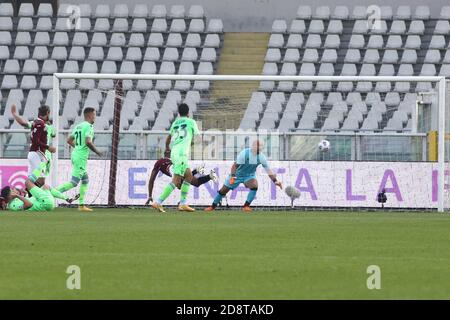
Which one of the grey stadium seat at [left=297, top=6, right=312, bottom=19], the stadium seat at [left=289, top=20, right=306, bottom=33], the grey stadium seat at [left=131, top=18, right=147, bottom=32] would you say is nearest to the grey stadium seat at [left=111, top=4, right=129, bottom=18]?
the grey stadium seat at [left=131, top=18, right=147, bottom=32]

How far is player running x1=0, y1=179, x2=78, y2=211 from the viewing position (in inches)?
806

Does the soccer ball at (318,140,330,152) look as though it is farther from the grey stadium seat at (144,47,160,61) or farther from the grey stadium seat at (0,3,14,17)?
the grey stadium seat at (0,3,14,17)

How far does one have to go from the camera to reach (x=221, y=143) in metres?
24.4

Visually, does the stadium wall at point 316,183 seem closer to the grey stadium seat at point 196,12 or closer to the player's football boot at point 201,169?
the player's football boot at point 201,169

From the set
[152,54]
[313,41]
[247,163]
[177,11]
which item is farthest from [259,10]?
[247,163]

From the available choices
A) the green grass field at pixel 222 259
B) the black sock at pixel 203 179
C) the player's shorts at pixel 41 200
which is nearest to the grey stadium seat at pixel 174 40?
the black sock at pixel 203 179

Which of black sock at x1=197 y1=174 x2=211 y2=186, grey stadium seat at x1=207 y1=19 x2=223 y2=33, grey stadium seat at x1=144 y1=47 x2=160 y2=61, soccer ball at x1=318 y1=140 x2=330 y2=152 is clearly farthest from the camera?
grey stadium seat at x1=207 y1=19 x2=223 y2=33

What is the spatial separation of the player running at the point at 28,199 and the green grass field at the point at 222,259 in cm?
411

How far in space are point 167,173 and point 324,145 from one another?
10.7 ft

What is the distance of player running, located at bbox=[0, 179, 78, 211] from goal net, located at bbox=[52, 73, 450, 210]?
2.22m

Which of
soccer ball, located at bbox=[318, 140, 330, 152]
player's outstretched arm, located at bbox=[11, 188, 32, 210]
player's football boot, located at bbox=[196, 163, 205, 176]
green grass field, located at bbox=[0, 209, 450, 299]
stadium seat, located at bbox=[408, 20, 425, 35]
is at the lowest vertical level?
green grass field, located at bbox=[0, 209, 450, 299]

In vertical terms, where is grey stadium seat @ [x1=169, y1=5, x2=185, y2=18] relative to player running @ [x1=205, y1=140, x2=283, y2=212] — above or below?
above
